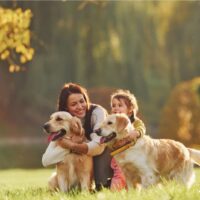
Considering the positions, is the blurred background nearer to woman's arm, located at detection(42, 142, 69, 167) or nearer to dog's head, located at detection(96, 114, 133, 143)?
woman's arm, located at detection(42, 142, 69, 167)

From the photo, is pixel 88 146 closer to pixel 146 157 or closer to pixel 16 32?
pixel 146 157

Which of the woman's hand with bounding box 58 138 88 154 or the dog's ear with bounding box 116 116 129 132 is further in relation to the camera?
the woman's hand with bounding box 58 138 88 154

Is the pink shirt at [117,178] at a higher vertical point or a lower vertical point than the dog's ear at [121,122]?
lower

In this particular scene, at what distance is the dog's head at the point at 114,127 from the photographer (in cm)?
664

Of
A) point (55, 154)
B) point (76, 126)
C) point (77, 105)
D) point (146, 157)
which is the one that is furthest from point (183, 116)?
point (146, 157)

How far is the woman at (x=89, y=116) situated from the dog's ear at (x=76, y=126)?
0.60 ft

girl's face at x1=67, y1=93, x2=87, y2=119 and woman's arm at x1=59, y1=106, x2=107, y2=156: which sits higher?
girl's face at x1=67, y1=93, x2=87, y2=119

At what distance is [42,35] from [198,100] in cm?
592

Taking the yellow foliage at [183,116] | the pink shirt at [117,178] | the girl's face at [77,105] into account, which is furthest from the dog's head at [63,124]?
the yellow foliage at [183,116]

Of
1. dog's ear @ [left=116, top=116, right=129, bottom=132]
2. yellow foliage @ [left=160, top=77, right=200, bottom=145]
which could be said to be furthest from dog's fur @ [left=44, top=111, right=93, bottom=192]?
yellow foliage @ [left=160, top=77, right=200, bottom=145]

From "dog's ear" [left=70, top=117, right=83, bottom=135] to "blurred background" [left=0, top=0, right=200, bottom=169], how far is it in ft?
38.4

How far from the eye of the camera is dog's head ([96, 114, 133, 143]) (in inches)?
261

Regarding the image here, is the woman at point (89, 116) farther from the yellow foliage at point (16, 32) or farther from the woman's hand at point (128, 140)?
the yellow foliage at point (16, 32)

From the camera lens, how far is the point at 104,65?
78.1 ft
